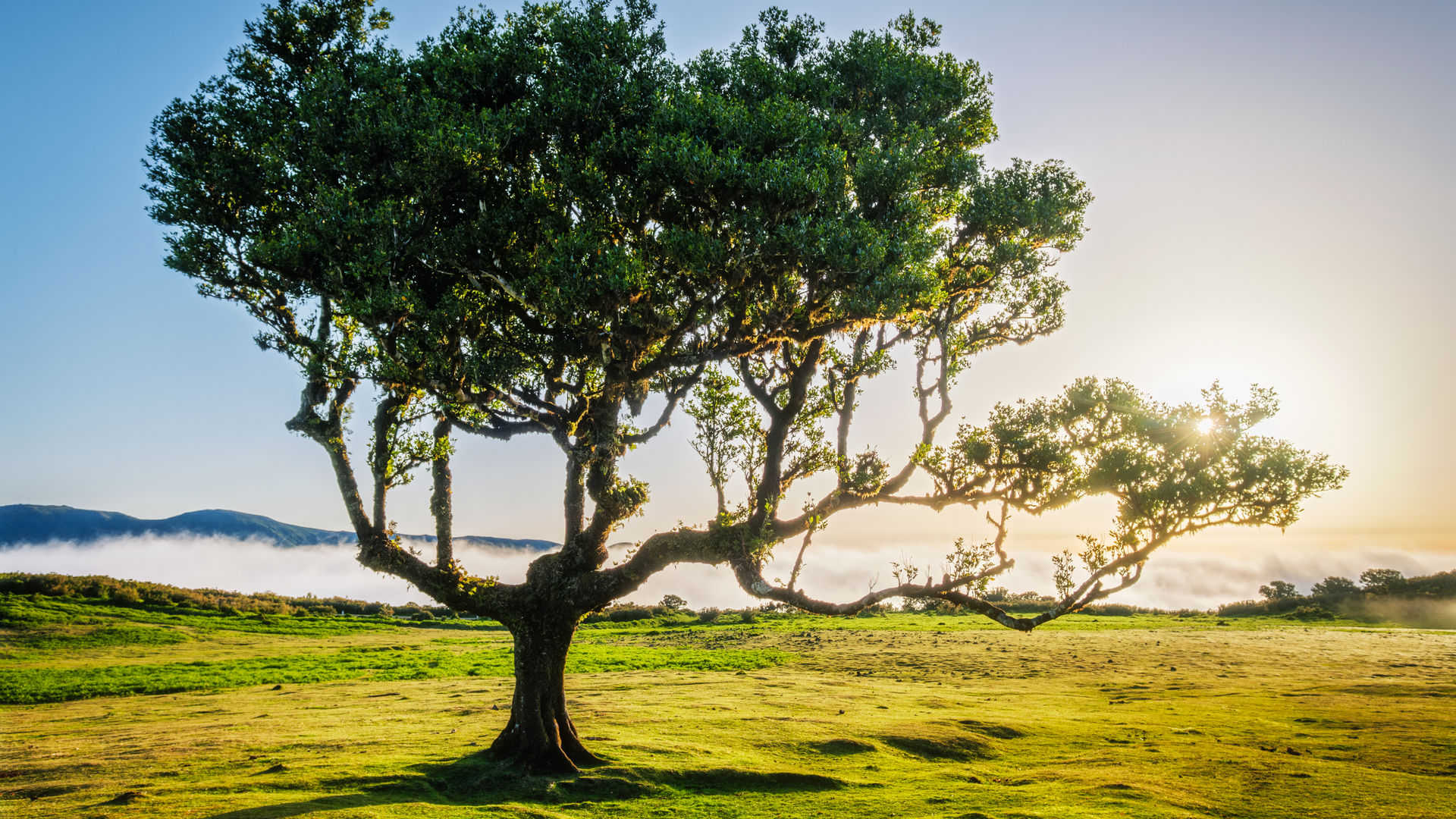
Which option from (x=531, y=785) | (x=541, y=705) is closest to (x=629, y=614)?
(x=541, y=705)

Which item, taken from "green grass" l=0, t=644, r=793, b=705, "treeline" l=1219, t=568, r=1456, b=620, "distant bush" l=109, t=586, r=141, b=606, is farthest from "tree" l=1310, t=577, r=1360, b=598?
"distant bush" l=109, t=586, r=141, b=606

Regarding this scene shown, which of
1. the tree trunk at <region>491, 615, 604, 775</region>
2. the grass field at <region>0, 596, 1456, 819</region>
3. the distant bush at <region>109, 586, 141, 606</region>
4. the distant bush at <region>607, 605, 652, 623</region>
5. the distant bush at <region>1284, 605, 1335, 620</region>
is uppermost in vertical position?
the tree trunk at <region>491, 615, 604, 775</region>

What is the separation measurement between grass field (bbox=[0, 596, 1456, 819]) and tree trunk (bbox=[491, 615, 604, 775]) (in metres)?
1.08

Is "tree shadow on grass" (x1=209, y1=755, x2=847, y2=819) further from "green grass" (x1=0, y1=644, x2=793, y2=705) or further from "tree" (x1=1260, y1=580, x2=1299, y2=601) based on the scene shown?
"tree" (x1=1260, y1=580, x2=1299, y2=601)

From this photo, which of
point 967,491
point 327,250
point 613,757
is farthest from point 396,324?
point 967,491

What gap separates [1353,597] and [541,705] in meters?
119

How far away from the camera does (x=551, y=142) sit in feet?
52.8

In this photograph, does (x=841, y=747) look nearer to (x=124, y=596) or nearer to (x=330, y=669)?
(x=330, y=669)

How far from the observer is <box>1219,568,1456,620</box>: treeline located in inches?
3329

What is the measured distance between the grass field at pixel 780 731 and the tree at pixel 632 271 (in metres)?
3.96

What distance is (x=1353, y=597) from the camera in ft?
299

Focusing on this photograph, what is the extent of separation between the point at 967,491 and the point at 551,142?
14.5 metres

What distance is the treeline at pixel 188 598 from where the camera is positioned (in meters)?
72.8

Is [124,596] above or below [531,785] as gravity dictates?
below
